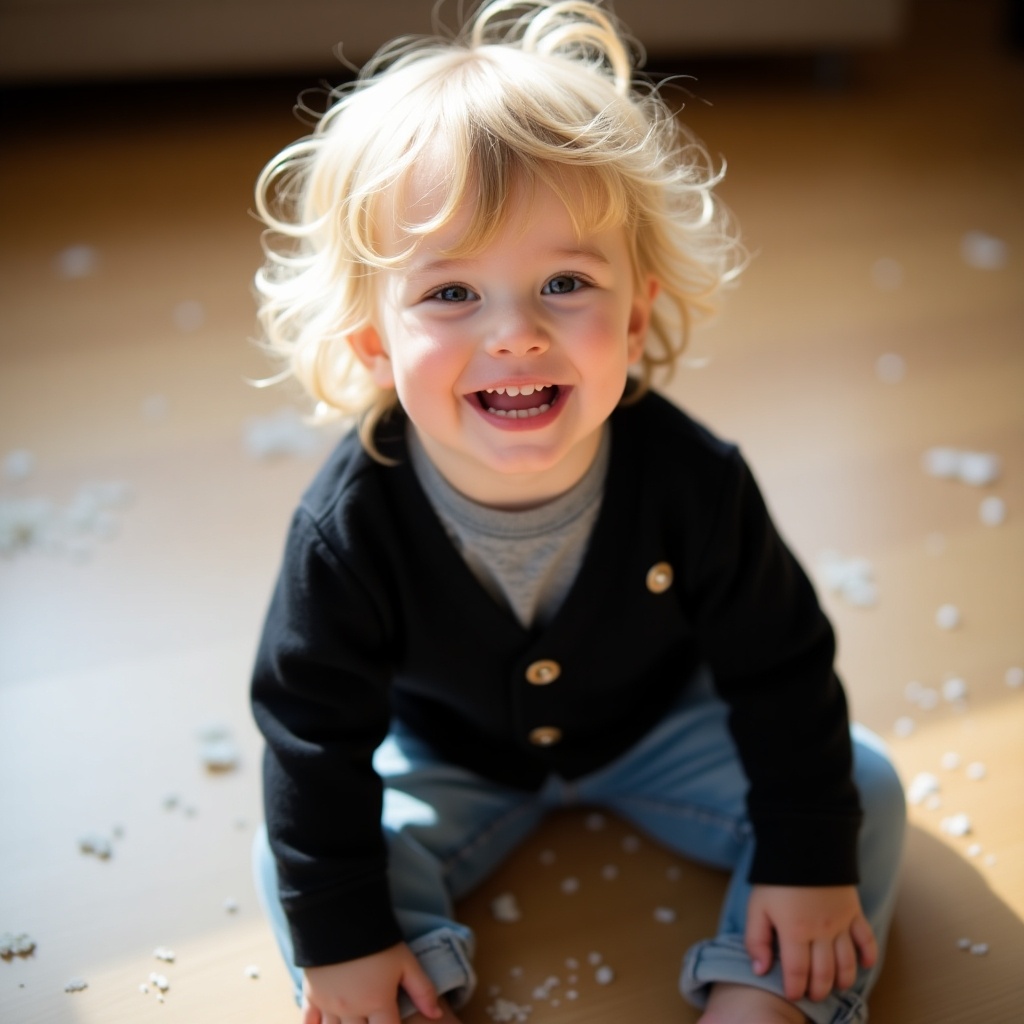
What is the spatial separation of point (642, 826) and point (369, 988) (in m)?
0.30

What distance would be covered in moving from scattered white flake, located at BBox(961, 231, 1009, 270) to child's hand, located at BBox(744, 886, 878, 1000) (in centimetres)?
126

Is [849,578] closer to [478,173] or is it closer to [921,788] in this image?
[921,788]

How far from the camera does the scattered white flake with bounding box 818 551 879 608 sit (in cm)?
130

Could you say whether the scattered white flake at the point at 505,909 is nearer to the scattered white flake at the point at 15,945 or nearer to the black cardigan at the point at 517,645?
the black cardigan at the point at 517,645

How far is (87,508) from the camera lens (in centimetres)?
144

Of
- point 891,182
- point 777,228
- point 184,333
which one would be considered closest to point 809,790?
point 184,333

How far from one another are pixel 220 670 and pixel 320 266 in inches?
19.4

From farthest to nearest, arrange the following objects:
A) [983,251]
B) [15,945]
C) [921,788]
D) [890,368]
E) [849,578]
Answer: [983,251] < [890,368] < [849,578] < [921,788] < [15,945]

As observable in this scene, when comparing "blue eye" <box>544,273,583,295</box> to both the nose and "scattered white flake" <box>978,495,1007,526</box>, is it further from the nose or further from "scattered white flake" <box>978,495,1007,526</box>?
"scattered white flake" <box>978,495,1007,526</box>

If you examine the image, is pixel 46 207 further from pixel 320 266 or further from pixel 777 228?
pixel 320 266

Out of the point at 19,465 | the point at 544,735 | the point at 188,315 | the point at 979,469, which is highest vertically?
the point at 188,315

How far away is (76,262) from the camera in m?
1.92

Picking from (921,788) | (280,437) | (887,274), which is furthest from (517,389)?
(887,274)

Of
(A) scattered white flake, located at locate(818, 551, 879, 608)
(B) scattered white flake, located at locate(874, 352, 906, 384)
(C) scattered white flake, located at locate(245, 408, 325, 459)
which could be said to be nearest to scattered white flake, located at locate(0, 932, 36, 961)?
(C) scattered white flake, located at locate(245, 408, 325, 459)
